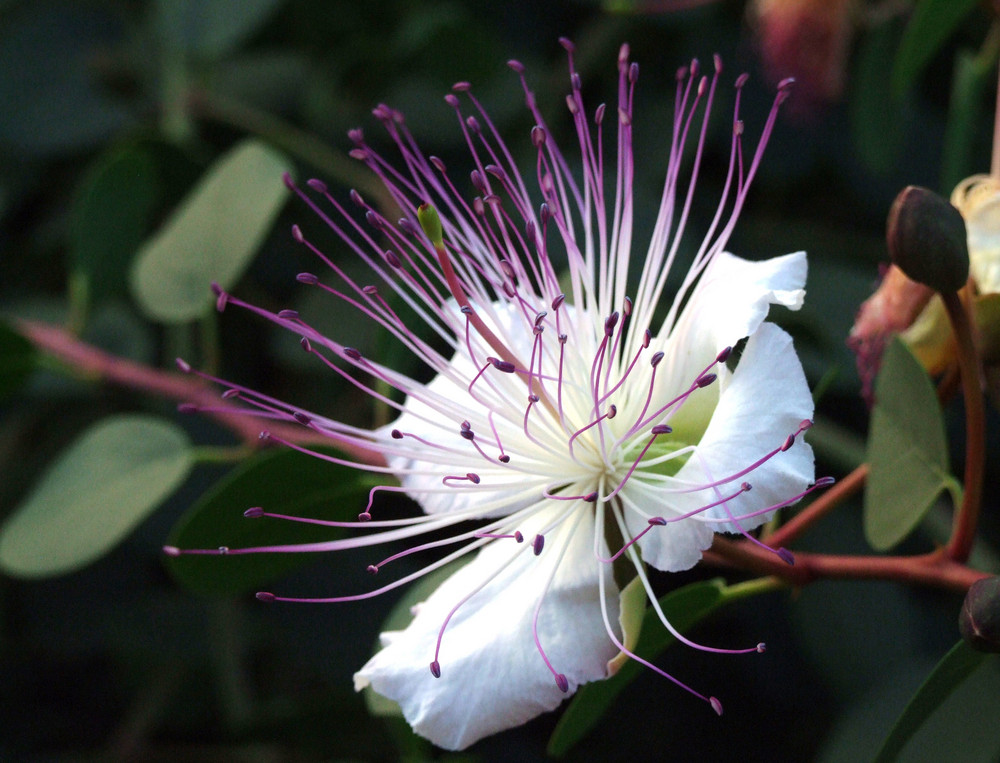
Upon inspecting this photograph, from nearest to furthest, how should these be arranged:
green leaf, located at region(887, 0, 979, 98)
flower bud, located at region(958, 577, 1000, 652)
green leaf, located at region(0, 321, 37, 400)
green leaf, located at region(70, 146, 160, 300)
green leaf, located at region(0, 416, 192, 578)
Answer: flower bud, located at region(958, 577, 1000, 652) → green leaf, located at region(887, 0, 979, 98) → green leaf, located at region(0, 416, 192, 578) → green leaf, located at region(0, 321, 37, 400) → green leaf, located at region(70, 146, 160, 300)

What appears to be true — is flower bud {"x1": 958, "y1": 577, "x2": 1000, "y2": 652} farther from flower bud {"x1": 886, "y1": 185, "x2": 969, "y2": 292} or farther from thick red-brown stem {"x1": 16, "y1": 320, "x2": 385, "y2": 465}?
thick red-brown stem {"x1": 16, "y1": 320, "x2": 385, "y2": 465}

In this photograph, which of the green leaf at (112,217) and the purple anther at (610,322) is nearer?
the purple anther at (610,322)

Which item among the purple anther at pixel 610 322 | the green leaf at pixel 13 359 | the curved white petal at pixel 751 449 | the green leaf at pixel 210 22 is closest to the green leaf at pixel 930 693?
the curved white petal at pixel 751 449

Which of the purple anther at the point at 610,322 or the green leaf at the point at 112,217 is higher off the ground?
the purple anther at the point at 610,322

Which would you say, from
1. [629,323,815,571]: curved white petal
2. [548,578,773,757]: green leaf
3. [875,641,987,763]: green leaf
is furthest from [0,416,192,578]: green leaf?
[875,641,987,763]: green leaf

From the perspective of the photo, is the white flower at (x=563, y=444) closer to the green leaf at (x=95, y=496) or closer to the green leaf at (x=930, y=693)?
the green leaf at (x=930, y=693)

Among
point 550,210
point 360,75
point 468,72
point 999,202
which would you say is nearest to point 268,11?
point 360,75

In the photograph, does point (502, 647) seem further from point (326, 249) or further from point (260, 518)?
point (326, 249)
